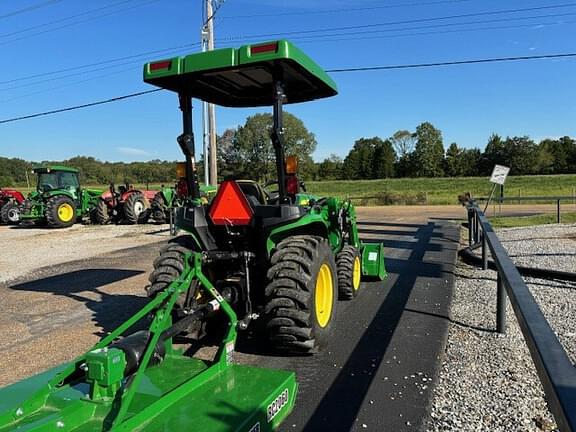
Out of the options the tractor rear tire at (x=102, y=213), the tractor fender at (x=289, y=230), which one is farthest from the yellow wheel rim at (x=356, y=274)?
the tractor rear tire at (x=102, y=213)

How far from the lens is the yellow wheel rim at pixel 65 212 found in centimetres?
1794

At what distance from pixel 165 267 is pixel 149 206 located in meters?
14.7

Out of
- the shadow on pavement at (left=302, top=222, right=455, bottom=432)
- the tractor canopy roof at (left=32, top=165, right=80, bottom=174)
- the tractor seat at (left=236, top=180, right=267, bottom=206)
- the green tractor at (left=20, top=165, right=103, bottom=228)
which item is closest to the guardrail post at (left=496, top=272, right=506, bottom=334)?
the shadow on pavement at (left=302, top=222, right=455, bottom=432)

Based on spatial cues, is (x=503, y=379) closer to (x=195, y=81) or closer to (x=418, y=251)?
(x=195, y=81)

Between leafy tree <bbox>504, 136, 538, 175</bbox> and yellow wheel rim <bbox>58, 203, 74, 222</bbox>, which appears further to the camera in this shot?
leafy tree <bbox>504, 136, 538, 175</bbox>

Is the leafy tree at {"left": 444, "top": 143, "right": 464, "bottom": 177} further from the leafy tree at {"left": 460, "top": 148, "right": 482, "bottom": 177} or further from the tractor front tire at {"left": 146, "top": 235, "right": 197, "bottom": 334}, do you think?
the tractor front tire at {"left": 146, "top": 235, "right": 197, "bottom": 334}

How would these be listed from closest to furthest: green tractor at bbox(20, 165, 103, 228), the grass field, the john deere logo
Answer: the john deere logo, green tractor at bbox(20, 165, 103, 228), the grass field

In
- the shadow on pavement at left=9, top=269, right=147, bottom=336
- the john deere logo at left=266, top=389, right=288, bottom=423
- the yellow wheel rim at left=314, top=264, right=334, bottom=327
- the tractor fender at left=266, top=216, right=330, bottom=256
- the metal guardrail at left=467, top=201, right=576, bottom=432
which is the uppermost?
the tractor fender at left=266, top=216, right=330, bottom=256

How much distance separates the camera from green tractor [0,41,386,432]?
2.55 meters

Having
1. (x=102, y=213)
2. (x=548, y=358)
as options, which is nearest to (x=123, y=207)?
(x=102, y=213)

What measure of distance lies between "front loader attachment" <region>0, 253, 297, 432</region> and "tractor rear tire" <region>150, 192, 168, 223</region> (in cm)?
1480

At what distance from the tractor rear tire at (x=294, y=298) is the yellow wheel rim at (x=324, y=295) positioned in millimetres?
151

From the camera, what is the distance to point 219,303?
12.0 ft

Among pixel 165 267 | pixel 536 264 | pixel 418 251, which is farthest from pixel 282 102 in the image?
pixel 418 251
